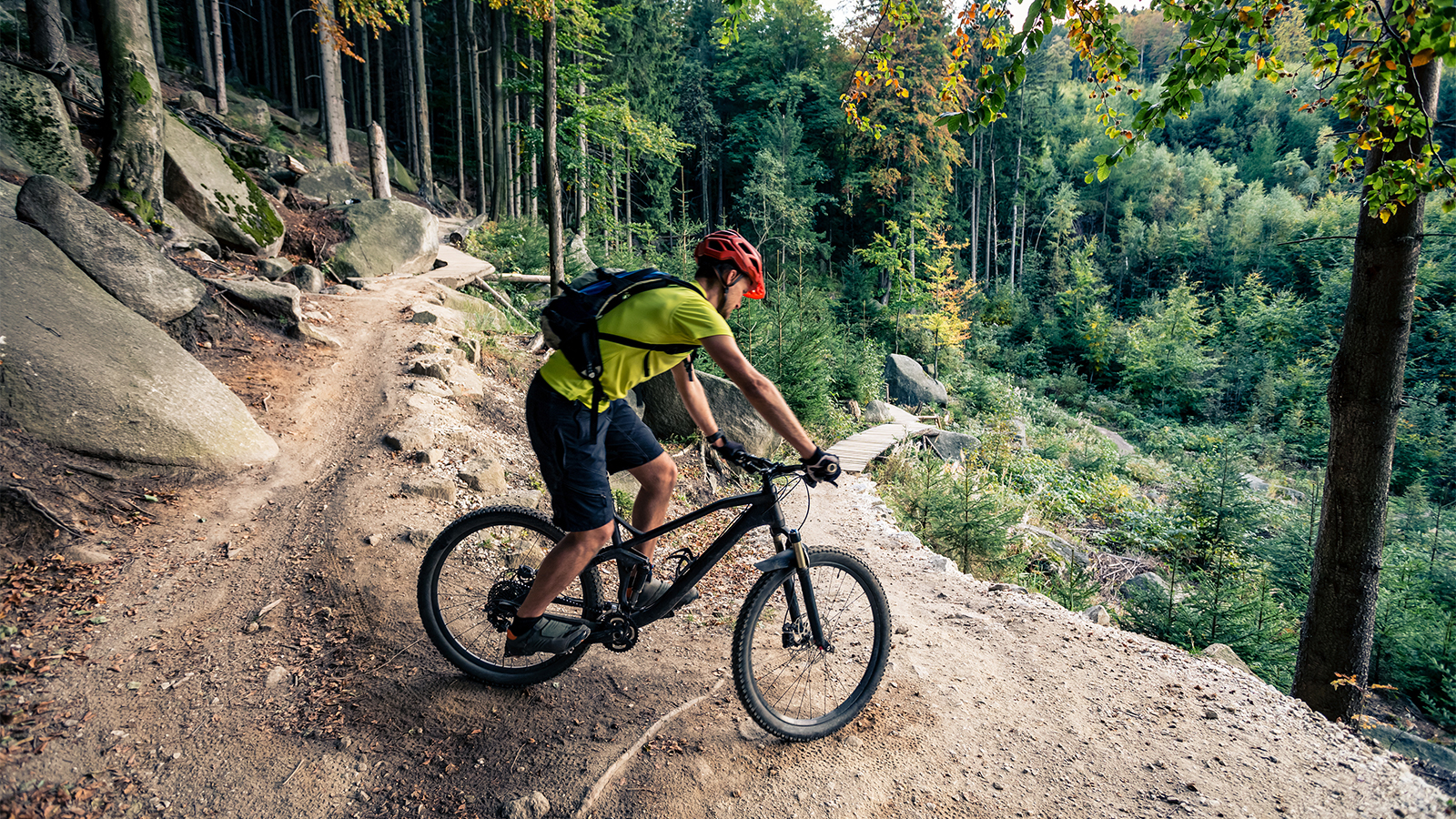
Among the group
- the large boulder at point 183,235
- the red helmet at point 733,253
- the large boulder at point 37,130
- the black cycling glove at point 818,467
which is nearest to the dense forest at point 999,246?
the red helmet at point 733,253

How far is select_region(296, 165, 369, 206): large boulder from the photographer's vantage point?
1346 centimetres

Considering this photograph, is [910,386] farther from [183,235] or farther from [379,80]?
[379,80]

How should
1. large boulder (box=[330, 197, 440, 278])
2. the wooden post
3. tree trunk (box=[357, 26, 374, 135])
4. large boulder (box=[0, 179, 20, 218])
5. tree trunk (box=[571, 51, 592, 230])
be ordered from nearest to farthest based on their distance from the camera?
1. large boulder (box=[0, 179, 20, 218])
2. large boulder (box=[330, 197, 440, 278])
3. the wooden post
4. tree trunk (box=[571, 51, 592, 230])
5. tree trunk (box=[357, 26, 374, 135])

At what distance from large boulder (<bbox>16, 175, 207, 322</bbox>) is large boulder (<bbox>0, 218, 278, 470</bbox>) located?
0.21 meters

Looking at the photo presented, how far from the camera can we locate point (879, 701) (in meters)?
3.25

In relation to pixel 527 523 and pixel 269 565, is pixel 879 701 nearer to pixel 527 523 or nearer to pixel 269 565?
pixel 527 523

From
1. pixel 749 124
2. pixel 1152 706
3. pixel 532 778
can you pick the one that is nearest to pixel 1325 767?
pixel 1152 706

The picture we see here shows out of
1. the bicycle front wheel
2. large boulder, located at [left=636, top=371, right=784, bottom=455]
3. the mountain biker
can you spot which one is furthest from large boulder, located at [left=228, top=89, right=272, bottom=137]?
the bicycle front wheel

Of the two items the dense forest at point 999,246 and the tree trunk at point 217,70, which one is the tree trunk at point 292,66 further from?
the tree trunk at point 217,70

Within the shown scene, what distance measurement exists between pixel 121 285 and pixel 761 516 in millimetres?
6095

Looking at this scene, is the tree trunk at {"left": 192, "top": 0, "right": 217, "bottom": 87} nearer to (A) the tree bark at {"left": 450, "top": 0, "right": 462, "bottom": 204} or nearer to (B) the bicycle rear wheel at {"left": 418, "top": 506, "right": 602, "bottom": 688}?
(A) the tree bark at {"left": 450, "top": 0, "right": 462, "bottom": 204}

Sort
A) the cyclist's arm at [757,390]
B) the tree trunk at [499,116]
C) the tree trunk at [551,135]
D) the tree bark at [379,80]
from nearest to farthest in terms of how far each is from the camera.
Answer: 1. the cyclist's arm at [757,390]
2. the tree trunk at [551,135]
3. the tree trunk at [499,116]
4. the tree bark at [379,80]

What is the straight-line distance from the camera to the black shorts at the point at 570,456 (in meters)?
2.67

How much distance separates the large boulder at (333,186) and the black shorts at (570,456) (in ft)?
42.1
